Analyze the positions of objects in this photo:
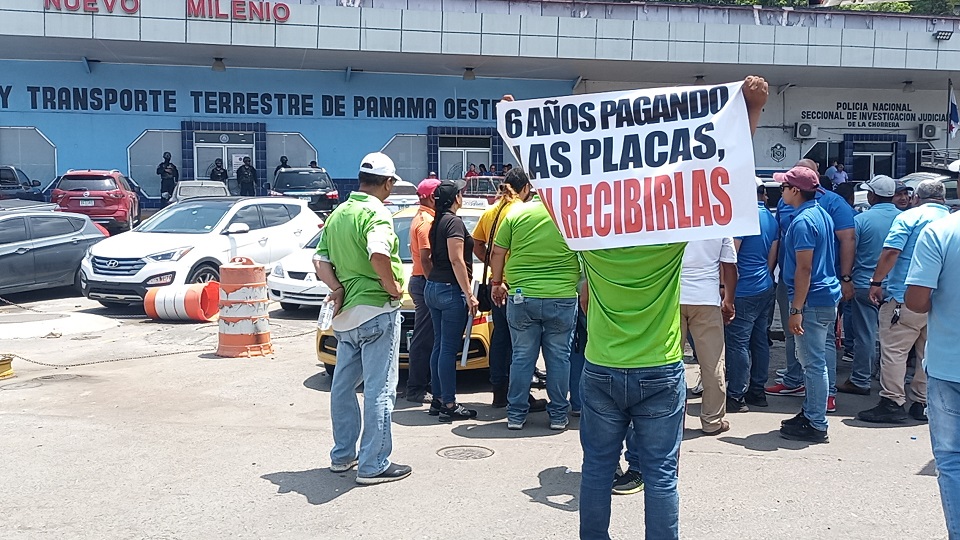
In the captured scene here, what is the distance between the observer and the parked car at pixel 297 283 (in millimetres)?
12172

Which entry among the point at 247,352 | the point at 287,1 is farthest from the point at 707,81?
the point at 247,352

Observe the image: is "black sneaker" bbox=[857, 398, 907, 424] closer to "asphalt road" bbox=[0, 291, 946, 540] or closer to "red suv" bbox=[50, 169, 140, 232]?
"asphalt road" bbox=[0, 291, 946, 540]

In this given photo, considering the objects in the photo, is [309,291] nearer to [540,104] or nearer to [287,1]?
[540,104]

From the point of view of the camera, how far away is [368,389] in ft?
18.6

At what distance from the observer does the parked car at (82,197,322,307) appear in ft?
42.2

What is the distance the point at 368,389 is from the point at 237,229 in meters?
8.96

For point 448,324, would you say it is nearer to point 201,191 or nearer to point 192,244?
point 192,244

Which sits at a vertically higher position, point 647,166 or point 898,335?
point 647,166

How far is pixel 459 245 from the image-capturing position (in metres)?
6.87

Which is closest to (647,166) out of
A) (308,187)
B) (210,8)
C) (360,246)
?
(360,246)

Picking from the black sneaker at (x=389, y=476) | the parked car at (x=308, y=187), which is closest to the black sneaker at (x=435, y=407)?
the black sneaker at (x=389, y=476)

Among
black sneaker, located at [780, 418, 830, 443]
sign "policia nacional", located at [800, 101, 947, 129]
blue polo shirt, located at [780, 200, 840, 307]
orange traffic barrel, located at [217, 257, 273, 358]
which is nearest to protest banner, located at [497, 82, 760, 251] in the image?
blue polo shirt, located at [780, 200, 840, 307]

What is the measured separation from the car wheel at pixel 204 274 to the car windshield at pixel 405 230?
12.7 feet

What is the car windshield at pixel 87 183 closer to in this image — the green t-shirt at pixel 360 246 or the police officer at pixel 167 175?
the police officer at pixel 167 175
